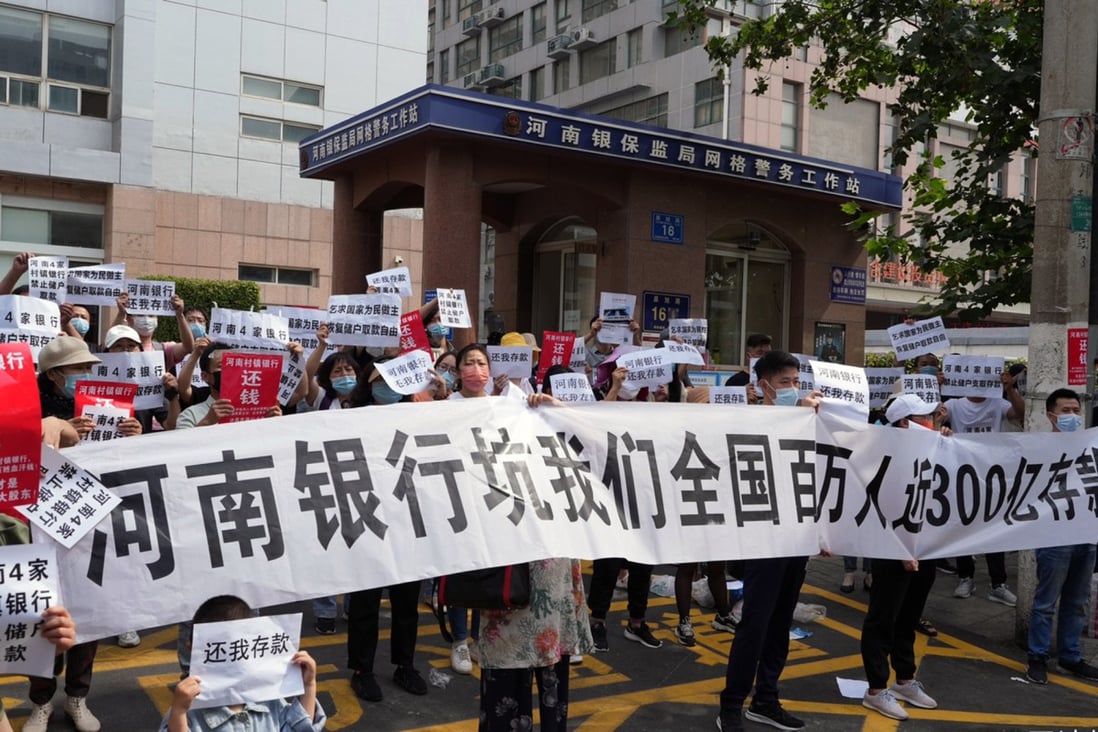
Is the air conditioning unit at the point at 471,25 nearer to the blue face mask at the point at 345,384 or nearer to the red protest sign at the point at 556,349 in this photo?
the red protest sign at the point at 556,349

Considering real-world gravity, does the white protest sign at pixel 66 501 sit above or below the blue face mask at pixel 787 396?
below

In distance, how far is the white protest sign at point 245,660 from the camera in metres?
2.60

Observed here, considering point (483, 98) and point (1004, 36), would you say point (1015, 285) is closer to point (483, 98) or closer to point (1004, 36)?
point (1004, 36)

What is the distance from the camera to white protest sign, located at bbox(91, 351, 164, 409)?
18.9 feet

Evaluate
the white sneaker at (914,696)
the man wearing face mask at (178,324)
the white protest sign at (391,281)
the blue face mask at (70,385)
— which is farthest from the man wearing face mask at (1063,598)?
the man wearing face mask at (178,324)

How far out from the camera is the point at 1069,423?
611 centimetres

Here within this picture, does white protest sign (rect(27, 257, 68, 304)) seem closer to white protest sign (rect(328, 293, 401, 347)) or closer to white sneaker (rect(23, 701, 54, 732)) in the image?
white protest sign (rect(328, 293, 401, 347))

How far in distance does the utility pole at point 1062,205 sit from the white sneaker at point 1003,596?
105cm

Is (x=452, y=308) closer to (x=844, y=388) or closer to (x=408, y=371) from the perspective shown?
(x=408, y=371)

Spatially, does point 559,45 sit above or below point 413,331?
above

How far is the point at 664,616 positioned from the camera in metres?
7.02

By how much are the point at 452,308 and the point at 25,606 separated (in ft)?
16.1

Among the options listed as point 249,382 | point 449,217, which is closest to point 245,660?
point 249,382

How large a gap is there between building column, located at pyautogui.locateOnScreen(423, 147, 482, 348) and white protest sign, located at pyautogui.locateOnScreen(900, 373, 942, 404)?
6345mm
